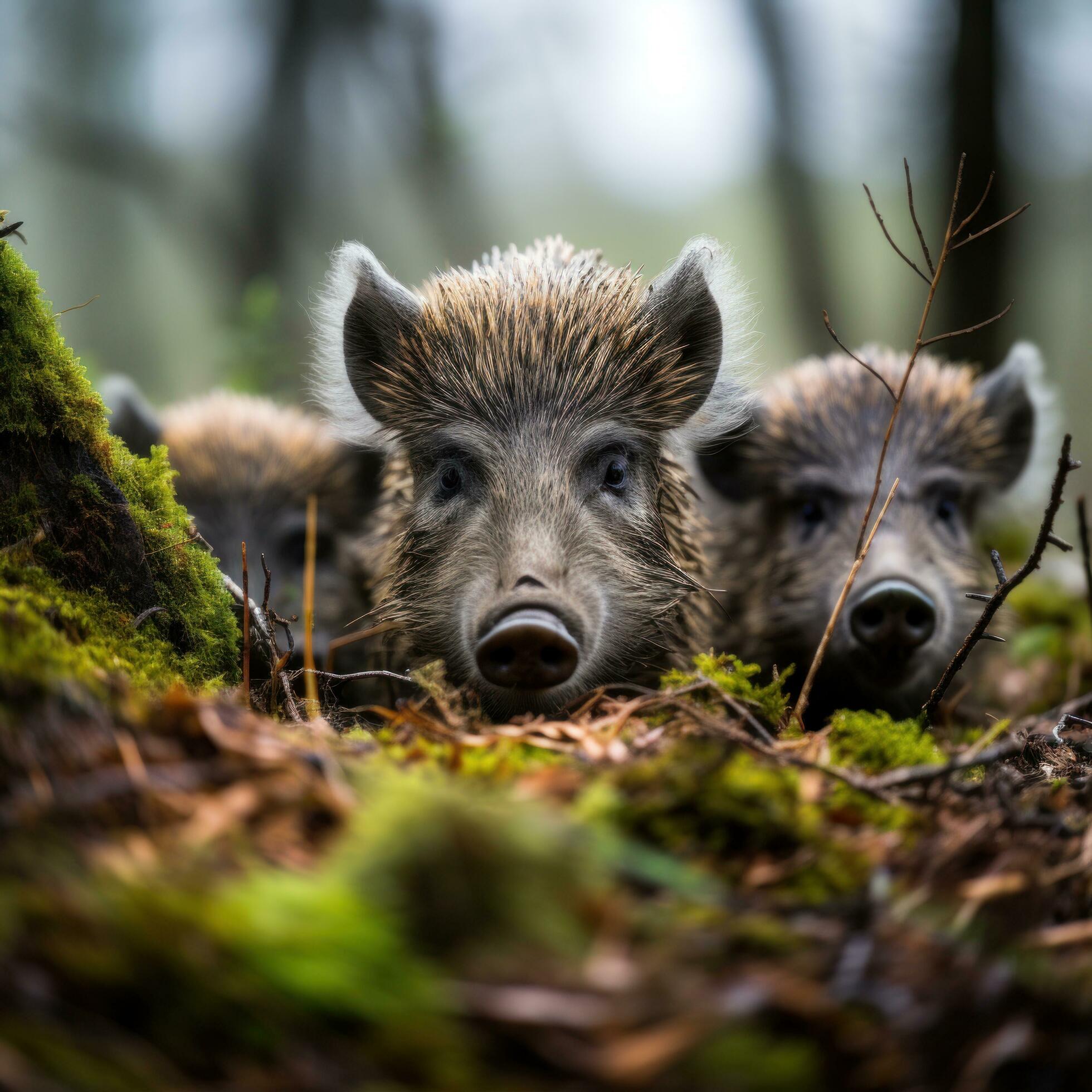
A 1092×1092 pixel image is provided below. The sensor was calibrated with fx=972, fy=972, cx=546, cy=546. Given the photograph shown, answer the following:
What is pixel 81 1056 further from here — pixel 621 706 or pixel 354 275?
pixel 354 275

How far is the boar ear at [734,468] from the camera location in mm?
4828

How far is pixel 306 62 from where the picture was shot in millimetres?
9734

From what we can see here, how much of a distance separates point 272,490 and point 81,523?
261cm

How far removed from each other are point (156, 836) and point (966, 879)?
1277mm

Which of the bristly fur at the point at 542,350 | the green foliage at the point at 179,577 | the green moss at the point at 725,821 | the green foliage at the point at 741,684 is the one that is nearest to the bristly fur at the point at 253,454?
the bristly fur at the point at 542,350

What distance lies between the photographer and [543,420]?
3490mm

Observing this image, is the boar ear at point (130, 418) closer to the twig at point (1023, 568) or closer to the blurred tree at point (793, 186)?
the twig at point (1023, 568)

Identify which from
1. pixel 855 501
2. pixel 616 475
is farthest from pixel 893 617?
pixel 616 475

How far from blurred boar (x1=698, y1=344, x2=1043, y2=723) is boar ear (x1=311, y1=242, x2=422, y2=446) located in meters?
1.71

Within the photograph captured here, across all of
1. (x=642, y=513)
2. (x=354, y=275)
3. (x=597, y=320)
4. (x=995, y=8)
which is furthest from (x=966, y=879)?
(x=995, y=8)

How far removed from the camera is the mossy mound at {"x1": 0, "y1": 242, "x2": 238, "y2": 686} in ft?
7.48

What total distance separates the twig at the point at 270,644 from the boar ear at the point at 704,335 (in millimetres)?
1667

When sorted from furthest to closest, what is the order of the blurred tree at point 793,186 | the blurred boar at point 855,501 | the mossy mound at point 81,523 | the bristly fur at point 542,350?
the blurred tree at point 793,186, the blurred boar at point 855,501, the bristly fur at point 542,350, the mossy mound at point 81,523

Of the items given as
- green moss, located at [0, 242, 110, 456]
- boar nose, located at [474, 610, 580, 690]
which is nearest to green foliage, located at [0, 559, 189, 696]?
green moss, located at [0, 242, 110, 456]
